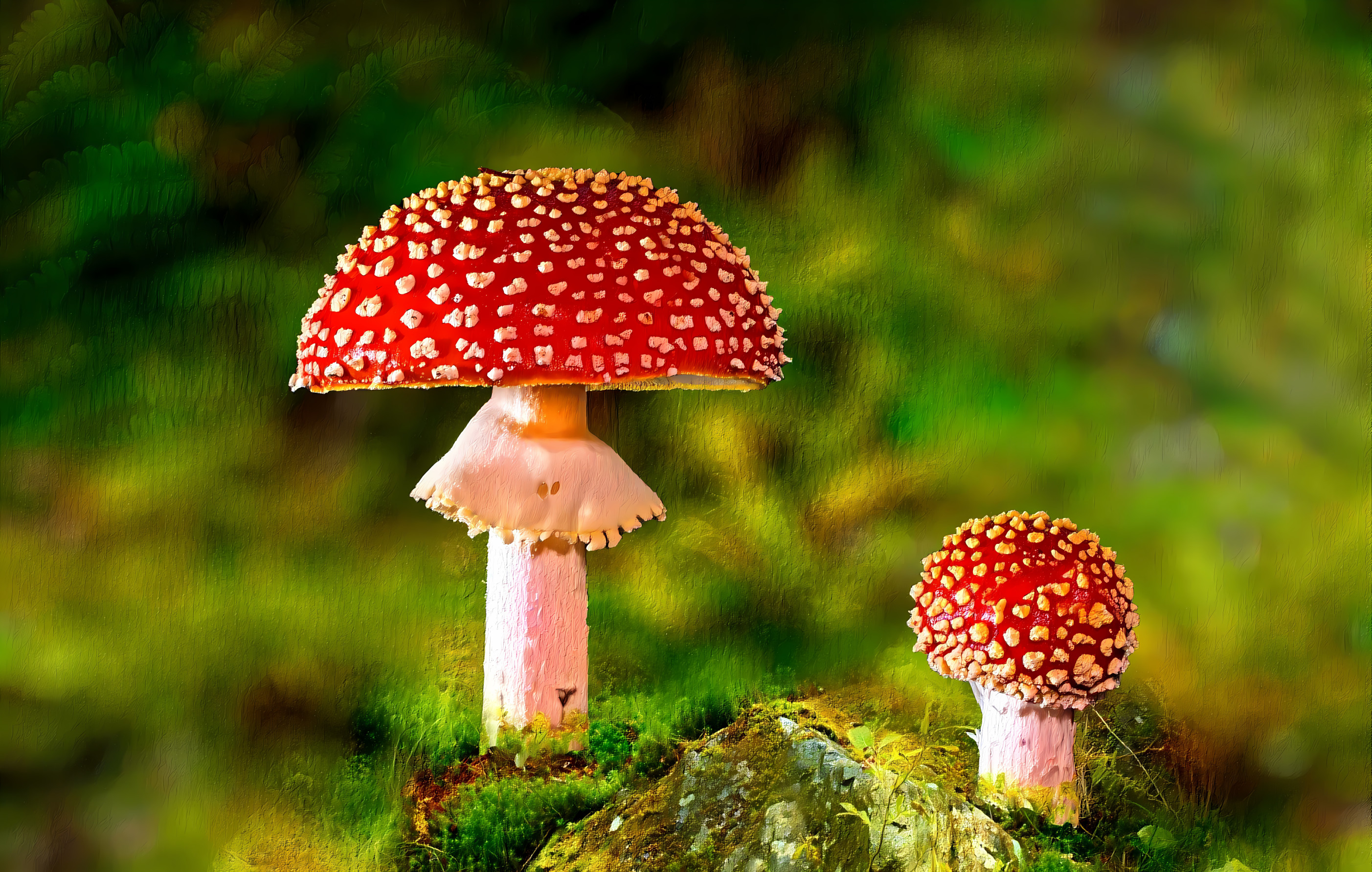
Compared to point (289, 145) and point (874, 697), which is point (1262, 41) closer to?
point (874, 697)

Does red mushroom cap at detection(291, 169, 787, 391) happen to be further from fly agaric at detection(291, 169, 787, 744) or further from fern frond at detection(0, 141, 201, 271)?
fern frond at detection(0, 141, 201, 271)

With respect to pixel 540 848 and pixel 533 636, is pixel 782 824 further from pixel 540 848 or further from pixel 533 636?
pixel 533 636

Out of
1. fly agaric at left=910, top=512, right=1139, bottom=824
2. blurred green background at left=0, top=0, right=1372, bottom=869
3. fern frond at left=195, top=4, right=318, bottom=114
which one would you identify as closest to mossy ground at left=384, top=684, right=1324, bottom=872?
fly agaric at left=910, top=512, right=1139, bottom=824

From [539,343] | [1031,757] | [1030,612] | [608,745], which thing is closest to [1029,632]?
Answer: [1030,612]

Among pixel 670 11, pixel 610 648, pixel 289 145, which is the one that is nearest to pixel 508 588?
pixel 610 648

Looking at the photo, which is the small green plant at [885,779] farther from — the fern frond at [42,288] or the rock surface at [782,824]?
the fern frond at [42,288]

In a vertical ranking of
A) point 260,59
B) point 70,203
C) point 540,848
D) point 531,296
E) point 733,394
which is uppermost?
point 260,59
